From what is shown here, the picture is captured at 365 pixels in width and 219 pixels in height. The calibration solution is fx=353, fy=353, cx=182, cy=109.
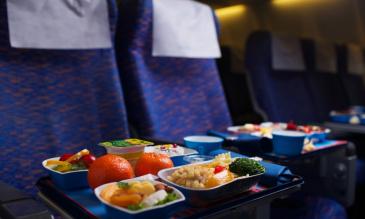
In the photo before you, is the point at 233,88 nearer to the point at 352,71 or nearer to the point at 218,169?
the point at 352,71

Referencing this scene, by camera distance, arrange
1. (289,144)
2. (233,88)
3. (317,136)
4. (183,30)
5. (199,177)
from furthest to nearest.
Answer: (233,88) < (183,30) < (317,136) < (289,144) < (199,177)

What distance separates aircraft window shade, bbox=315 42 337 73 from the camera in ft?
9.29

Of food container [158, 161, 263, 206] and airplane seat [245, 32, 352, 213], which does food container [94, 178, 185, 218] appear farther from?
airplane seat [245, 32, 352, 213]

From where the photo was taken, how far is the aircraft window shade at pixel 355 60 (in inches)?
128

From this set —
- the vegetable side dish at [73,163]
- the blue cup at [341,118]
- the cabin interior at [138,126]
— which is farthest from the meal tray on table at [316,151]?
the blue cup at [341,118]

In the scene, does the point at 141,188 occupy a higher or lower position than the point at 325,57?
lower

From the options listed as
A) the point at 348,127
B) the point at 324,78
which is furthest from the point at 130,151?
the point at 324,78

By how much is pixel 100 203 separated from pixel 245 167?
285mm

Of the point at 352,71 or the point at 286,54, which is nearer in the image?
the point at 286,54

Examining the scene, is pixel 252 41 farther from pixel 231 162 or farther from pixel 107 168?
pixel 107 168

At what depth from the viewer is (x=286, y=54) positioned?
7.91 feet

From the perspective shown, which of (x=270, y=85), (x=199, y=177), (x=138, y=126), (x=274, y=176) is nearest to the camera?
(x=199, y=177)

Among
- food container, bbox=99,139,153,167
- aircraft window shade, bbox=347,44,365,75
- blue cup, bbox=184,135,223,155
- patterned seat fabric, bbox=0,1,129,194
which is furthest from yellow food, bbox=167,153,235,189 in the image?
aircraft window shade, bbox=347,44,365,75

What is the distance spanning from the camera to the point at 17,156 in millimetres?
1129
